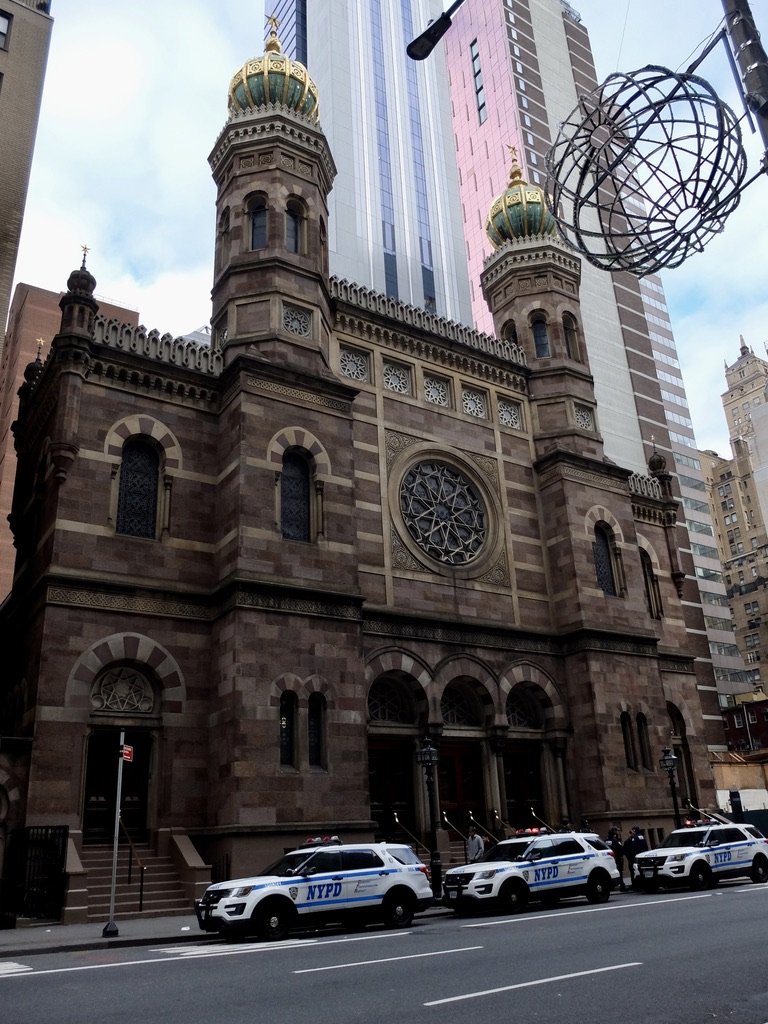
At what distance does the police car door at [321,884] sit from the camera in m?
15.2

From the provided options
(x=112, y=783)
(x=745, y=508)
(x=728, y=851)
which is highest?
(x=745, y=508)

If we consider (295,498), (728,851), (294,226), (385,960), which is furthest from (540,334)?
(385,960)

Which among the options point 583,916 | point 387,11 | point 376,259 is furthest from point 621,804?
point 387,11

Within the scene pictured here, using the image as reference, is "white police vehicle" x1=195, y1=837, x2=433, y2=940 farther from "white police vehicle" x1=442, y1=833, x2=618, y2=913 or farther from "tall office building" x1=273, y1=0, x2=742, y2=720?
"tall office building" x1=273, y1=0, x2=742, y2=720

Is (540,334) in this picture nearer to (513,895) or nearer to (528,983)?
(513,895)

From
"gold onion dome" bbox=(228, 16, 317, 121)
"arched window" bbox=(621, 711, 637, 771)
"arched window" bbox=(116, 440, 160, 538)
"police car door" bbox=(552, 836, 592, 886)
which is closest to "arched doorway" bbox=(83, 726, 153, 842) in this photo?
"arched window" bbox=(116, 440, 160, 538)

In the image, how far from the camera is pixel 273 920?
1473cm

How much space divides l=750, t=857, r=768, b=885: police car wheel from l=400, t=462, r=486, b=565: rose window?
39.0ft

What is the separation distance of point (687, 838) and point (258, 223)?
22.0 metres

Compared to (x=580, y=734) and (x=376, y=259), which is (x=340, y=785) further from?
(x=376, y=259)

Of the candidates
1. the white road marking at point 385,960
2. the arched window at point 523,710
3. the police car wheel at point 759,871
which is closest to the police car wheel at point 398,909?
the white road marking at point 385,960

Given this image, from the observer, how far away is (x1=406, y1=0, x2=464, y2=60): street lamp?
323 inches

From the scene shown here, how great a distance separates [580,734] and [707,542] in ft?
171

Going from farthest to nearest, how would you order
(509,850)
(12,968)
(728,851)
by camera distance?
(728,851) < (509,850) < (12,968)
